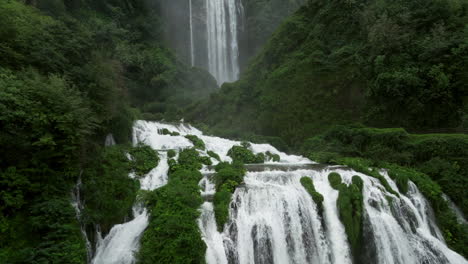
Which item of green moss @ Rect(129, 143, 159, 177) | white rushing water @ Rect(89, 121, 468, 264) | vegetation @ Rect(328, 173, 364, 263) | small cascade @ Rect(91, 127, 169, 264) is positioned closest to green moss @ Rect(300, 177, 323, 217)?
Result: white rushing water @ Rect(89, 121, 468, 264)

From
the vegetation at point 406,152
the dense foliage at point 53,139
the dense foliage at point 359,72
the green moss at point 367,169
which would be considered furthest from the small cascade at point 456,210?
the dense foliage at point 53,139

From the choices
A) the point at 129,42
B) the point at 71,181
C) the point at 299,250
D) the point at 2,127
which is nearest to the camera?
the point at 2,127

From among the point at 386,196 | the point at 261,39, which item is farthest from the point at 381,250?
the point at 261,39

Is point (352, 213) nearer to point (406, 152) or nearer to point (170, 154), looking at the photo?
point (406, 152)

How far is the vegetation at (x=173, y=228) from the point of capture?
653 centimetres

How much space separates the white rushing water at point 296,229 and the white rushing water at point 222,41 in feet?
109

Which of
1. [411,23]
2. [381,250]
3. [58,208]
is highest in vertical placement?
[411,23]

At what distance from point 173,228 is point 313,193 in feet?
16.0

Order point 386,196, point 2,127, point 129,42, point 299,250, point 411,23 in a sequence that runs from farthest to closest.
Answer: point 129,42 < point 411,23 < point 386,196 < point 299,250 < point 2,127

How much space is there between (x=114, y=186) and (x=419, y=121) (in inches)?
608

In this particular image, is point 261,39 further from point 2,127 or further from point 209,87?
point 2,127

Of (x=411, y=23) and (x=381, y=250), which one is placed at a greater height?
(x=411, y=23)

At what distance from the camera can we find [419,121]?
47.4 ft

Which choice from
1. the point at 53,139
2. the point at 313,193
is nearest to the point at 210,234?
the point at 313,193
